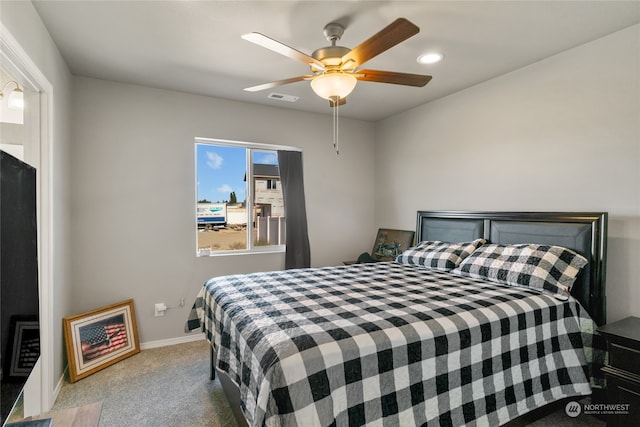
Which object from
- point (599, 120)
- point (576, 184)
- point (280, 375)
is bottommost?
point (280, 375)

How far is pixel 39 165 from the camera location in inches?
83.4

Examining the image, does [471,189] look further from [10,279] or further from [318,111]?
[10,279]

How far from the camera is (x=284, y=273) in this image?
2.65m

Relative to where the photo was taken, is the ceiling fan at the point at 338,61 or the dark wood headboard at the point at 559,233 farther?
the dark wood headboard at the point at 559,233

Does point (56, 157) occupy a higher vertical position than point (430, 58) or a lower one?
lower

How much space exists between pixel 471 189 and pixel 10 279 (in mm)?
3391

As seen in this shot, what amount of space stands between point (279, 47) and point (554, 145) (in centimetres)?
229

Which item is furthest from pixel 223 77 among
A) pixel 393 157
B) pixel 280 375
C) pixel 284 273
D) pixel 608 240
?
pixel 608 240

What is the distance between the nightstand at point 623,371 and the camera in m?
1.71

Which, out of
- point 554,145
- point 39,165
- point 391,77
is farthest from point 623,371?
point 39,165

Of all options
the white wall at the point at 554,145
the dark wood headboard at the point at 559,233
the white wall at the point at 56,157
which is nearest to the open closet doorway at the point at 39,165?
the white wall at the point at 56,157

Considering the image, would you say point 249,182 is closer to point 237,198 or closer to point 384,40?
point 237,198

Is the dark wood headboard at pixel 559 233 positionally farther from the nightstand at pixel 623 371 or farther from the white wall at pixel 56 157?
the white wall at pixel 56 157

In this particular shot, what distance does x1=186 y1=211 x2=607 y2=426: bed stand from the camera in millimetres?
1302
